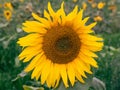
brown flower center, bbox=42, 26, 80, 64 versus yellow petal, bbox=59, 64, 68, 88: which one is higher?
brown flower center, bbox=42, 26, 80, 64

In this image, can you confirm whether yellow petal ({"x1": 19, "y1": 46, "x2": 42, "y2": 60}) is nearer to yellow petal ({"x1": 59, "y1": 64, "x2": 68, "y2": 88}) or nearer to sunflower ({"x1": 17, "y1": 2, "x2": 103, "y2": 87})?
sunflower ({"x1": 17, "y1": 2, "x2": 103, "y2": 87})

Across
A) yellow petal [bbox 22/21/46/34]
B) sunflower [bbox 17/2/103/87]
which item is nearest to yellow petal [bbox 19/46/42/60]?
sunflower [bbox 17/2/103/87]

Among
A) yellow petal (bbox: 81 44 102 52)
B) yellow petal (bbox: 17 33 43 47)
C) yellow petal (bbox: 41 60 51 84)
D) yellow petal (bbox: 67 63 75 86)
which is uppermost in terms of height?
yellow petal (bbox: 17 33 43 47)

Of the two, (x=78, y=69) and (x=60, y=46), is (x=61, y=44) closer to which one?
(x=60, y=46)

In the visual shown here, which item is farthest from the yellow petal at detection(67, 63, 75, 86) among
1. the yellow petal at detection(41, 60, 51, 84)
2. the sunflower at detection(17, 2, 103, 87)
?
the yellow petal at detection(41, 60, 51, 84)

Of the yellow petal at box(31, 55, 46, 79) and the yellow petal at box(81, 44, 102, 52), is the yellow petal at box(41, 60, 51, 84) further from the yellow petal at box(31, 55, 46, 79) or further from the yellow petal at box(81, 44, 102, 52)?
the yellow petal at box(81, 44, 102, 52)

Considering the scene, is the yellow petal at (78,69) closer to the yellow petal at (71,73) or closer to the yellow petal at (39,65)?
the yellow petal at (71,73)

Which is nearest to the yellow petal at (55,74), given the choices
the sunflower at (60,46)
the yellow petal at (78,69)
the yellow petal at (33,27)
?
the sunflower at (60,46)

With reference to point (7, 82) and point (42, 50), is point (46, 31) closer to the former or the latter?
point (42, 50)
